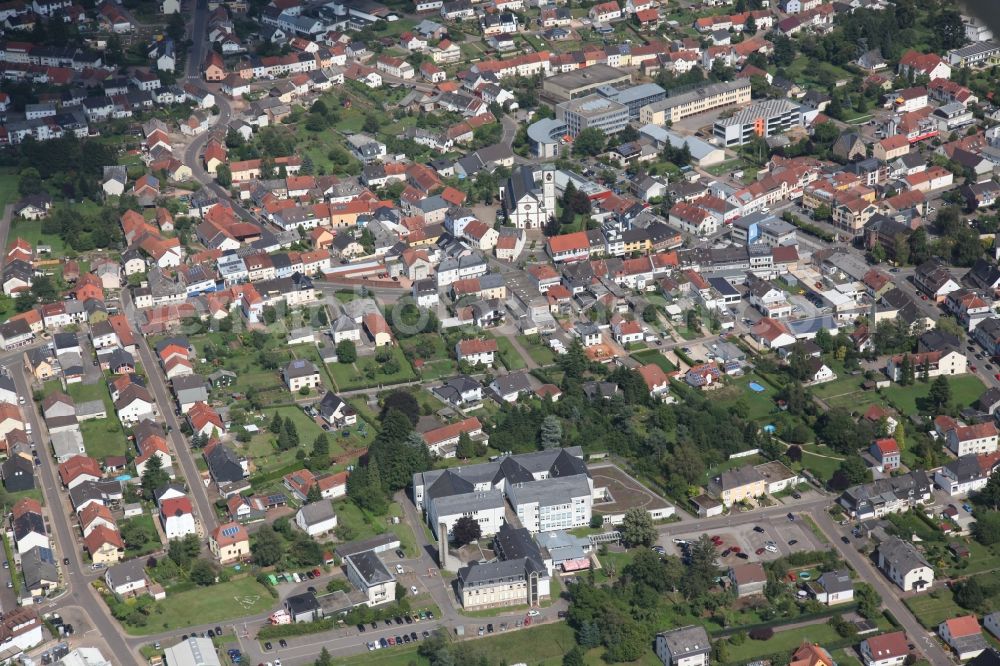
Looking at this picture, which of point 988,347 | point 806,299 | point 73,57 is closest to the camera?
point 988,347

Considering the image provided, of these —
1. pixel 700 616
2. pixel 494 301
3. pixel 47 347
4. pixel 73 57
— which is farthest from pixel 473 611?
pixel 73 57

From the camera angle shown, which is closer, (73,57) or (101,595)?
(101,595)

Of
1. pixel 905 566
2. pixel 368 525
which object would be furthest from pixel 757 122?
pixel 368 525

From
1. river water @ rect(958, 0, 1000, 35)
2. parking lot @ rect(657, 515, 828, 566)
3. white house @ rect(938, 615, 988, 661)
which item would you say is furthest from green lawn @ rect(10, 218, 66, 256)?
river water @ rect(958, 0, 1000, 35)

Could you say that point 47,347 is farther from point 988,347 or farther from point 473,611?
point 988,347

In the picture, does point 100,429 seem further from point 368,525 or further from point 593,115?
point 593,115

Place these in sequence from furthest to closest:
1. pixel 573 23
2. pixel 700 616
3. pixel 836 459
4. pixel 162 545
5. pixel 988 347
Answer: pixel 573 23 → pixel 988 347 → pixel 836 459 → pixel 162 545 → pixel 700 616

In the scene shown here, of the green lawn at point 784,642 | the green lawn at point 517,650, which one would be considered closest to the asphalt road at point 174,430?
the green lawn at point 517,650
